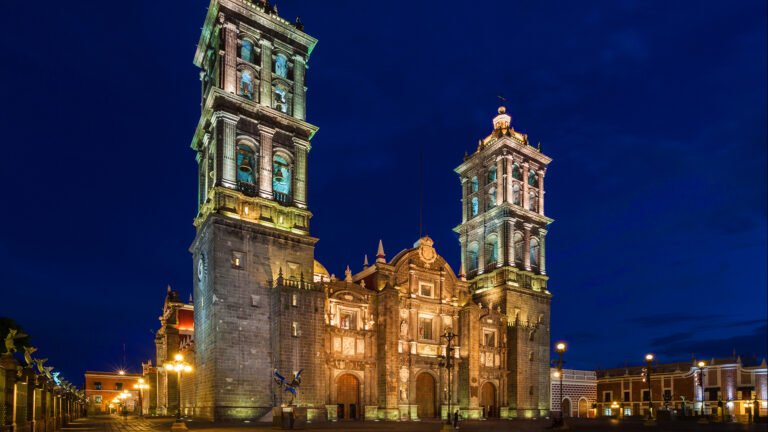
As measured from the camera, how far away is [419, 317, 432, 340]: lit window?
5385 centimetres

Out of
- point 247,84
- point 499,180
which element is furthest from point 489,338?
point 247,84

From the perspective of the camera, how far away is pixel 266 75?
1944 inches

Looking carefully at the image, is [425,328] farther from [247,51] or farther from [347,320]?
[247,51]

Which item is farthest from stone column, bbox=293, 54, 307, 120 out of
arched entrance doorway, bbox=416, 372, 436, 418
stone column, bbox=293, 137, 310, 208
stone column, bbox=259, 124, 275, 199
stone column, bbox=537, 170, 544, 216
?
stone column, bbox=537, 170, 544, 216

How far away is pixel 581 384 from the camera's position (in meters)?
71.6

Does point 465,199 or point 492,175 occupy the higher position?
point 492,175

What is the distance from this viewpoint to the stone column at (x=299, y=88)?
167 ft

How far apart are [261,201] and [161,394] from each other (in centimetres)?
3249

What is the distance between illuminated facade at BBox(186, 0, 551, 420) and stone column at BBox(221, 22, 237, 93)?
9cm

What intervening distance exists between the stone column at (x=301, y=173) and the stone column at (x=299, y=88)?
246cm

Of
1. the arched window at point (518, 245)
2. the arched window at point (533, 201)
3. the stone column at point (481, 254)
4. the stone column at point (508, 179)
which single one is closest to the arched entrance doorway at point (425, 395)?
the stone column at point (481, 254)

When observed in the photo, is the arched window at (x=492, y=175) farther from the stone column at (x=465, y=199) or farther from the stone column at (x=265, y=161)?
the stone column at (x=265, y=161)

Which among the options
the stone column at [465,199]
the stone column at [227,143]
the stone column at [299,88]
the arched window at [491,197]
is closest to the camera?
the stone column at [227,143]

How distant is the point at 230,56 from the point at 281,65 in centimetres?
Result: 557
